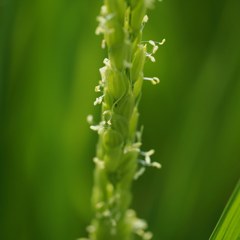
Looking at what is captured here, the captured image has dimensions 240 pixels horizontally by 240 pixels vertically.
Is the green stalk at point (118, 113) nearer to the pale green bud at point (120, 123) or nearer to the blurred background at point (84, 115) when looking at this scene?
the pale green bud at point (120, 123)

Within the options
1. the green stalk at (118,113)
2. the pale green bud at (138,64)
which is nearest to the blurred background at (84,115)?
the green stalk at (118,113)

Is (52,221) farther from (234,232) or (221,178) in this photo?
(234,232)

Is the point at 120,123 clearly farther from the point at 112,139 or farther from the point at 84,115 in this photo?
the point at 84,115

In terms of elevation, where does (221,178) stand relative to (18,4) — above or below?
below

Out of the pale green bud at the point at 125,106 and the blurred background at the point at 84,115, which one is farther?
the blurred background at the point at 84,115

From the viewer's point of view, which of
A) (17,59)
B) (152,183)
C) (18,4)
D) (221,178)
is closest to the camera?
(18,4)

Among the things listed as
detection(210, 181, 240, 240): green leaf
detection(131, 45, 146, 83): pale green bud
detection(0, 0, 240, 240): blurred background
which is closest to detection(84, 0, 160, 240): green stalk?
detection(131, 45, 146, 83): pale green bud

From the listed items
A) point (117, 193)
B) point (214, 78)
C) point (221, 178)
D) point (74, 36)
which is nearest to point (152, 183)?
point (221, 178)
